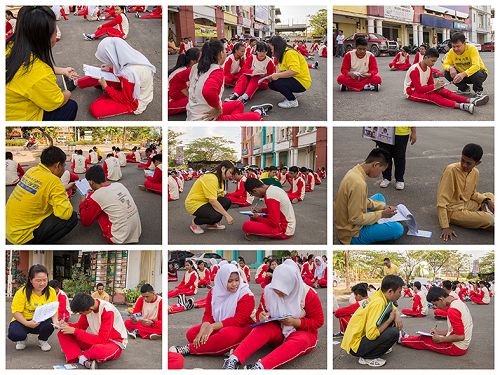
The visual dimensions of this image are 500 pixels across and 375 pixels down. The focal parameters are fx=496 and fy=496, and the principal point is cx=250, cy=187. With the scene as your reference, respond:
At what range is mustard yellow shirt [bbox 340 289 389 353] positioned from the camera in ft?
11.2

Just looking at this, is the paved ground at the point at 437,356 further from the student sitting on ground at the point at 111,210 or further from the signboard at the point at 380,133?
the student sitting on ground at the point at 111,210

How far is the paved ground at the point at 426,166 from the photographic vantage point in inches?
149

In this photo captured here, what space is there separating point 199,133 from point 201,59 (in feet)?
1.85

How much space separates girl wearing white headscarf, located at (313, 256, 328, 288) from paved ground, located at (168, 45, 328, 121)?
1.12m

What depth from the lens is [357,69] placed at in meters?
4.13

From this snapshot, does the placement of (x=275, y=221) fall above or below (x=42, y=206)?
below

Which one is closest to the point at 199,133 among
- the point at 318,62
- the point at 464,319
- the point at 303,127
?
the point at 303,127

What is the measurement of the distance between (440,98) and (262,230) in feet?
6.05

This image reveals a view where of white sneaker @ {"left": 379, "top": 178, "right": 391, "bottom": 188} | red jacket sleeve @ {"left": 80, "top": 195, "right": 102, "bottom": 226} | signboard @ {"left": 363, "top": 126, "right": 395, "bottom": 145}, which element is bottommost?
red jacket sleeve @ {"left": 80, "top": 195, "right": 102, "bottom": 226}

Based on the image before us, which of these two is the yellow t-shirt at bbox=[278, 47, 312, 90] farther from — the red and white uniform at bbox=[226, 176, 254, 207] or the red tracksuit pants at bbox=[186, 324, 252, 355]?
the red tracksuit pants at bbox=[186, 324, 252, 355]

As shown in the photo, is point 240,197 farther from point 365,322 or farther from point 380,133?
point 365,322

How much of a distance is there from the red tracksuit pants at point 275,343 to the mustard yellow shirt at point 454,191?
1357mm

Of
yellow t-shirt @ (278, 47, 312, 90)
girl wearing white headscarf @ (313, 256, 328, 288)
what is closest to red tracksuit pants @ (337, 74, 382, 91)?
yellow t-shirt @ (278, 47, 312, 90)

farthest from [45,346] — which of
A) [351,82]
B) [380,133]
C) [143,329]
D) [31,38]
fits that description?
[351,82]
